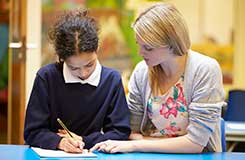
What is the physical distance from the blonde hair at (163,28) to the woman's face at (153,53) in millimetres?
19

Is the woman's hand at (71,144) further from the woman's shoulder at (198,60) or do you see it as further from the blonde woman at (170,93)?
the woman's shoulder at (198,60)

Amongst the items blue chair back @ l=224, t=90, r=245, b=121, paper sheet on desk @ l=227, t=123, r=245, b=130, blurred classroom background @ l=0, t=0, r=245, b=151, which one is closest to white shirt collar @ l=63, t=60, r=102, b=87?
blurred classroom background @ l=0, t=0, r=245, b=151

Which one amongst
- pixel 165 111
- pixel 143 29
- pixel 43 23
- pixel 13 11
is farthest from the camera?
pixel 43 23

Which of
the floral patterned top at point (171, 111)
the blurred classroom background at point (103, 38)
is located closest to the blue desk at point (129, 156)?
the floral patterned top at point (171, 111)

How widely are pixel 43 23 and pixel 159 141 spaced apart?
8.88ft

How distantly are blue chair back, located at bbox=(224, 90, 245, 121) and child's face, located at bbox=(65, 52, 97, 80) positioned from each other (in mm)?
1693

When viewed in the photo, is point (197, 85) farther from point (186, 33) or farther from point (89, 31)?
point (89, 31)

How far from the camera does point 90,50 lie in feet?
6.10

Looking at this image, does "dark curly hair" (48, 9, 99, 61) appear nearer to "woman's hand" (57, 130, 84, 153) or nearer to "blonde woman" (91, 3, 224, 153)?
"blonde woman" (91, 3, 224, 153)

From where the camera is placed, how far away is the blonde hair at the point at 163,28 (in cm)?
182

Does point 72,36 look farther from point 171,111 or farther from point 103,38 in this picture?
point 103,38

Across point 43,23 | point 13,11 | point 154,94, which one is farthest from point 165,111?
point 43,23

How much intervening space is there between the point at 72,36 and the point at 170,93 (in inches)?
17.5

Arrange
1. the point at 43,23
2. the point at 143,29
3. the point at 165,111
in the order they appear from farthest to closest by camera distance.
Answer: the point at 43,23
the point at 165,111
the point at 143,29
